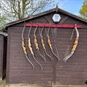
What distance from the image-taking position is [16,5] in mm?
12055

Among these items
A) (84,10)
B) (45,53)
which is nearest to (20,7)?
(45,53)

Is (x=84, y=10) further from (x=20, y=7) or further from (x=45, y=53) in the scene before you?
(x=45, y=53)

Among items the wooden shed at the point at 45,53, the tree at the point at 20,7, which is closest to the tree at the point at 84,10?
the tree at the point at 20,7

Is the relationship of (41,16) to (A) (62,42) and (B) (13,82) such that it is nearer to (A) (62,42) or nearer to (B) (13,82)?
(A) (62,42)

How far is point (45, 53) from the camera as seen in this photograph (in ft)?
19.9

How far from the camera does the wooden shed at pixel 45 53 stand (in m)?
6.07

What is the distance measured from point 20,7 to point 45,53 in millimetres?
7133

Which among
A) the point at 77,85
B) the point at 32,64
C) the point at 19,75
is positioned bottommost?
the point at 77,85

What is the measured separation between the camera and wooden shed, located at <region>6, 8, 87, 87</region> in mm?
6066

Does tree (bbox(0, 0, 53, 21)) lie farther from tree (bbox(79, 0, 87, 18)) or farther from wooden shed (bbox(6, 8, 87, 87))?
tree (bbox(79, 0, 87, 18))

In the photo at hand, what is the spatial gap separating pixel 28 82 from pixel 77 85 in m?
1.88

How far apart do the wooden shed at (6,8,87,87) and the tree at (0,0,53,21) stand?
642 centimetres

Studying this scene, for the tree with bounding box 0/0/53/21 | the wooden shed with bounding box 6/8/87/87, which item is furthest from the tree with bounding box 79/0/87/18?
the wooden shed with bounding box 6/8/87/87

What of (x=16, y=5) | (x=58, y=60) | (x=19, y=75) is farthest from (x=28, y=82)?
(x=16, y=5)
